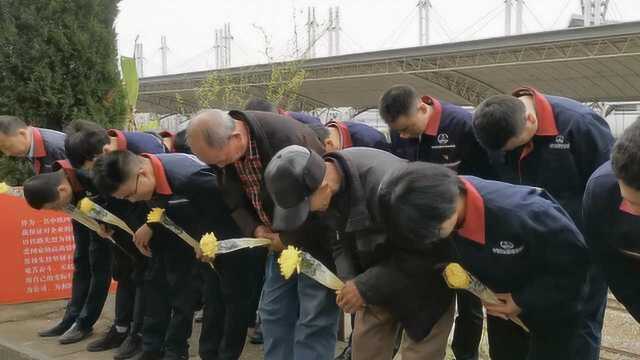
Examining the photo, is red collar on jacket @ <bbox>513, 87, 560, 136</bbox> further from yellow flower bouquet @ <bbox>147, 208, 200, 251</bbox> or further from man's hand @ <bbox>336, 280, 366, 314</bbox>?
yellow flower bouquet @ <bbox>147, 208, 200, 251</bbox>

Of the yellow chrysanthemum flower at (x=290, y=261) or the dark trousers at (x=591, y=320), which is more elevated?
the yellow chrysanthemum flower at (x=290, y=261)

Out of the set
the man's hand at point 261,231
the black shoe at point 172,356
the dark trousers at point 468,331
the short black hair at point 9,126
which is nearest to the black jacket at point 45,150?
the short black hair at point 9,126

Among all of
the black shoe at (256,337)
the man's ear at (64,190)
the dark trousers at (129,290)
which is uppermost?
the man's ear at (64,190)

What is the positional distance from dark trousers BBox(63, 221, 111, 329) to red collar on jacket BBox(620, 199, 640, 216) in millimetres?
3711

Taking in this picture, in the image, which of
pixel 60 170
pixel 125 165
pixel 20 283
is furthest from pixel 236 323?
pixel 20 283

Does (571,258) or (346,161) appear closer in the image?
(571,258)

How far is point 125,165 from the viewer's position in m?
3.65

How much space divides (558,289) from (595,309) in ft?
2.28

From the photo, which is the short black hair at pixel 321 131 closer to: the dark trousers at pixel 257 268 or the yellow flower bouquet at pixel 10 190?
the dark trousers at pixel 257 268

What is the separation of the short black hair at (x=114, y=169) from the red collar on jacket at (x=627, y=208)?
2517mm

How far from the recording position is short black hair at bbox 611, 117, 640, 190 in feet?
5.96

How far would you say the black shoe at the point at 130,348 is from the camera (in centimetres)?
450

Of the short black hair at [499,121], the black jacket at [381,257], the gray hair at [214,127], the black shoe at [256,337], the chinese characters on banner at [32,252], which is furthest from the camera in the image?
the chinese characters on banner at [32,252]

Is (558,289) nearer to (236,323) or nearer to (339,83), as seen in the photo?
(236,323)
